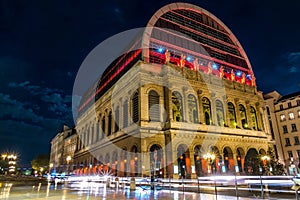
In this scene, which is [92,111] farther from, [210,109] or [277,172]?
[277,172]

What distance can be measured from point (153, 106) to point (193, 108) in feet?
24.7

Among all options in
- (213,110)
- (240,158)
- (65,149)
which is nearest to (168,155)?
(213,110)

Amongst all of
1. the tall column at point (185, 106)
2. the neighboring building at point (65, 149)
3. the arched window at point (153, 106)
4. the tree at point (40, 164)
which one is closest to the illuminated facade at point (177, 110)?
the arched window at point (153, 106)

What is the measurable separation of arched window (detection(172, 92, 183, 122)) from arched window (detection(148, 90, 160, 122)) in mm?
2924

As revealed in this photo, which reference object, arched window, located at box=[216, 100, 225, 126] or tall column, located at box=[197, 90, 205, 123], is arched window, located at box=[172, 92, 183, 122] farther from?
arched window, located at box=[216, 100, 225, 126]

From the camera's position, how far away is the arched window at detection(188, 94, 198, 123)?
36594 mm

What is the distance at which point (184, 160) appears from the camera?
35.4 meters

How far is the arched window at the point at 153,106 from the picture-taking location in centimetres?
3309

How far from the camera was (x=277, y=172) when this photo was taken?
106 ft

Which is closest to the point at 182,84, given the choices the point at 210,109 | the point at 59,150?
the point at 210,109

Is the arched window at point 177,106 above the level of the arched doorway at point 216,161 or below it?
above

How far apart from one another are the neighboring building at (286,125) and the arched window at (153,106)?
109 feet

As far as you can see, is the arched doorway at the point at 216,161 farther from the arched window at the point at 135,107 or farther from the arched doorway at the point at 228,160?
the arched window at the point at 135,107

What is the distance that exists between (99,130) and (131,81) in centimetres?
1726
